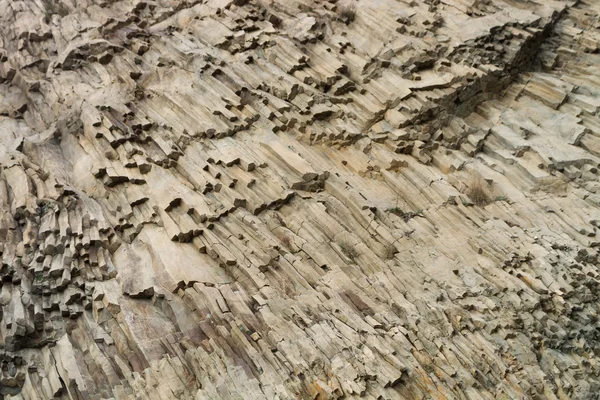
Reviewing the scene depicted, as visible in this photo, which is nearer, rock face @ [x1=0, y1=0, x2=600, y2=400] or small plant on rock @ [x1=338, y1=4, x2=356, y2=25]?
rock face @ [x1=0, y1=0, x2=600, y2=400]

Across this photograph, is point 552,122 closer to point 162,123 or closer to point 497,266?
point 497,266

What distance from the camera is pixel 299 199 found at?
1552cm

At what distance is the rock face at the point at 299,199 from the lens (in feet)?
37.9

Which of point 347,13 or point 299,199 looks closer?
point 299,199

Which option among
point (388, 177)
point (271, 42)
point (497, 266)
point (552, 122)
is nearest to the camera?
point (497, 266)

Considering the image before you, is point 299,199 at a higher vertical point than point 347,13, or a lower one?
lower

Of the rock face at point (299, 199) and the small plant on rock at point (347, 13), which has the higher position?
the small plant on rock at point (347, 13)

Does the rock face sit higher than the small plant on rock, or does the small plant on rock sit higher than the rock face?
the small plant on rock

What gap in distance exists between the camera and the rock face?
11539 millimetres

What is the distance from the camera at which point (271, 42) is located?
68.0 feet

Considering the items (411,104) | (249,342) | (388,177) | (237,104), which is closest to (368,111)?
(411,104)

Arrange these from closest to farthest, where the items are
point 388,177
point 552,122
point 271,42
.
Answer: point 388,177 → point 552,122 → point 271,42

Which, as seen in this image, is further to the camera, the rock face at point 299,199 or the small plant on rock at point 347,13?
the small plant on rock at point 347,13

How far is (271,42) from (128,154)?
23.1 ft
